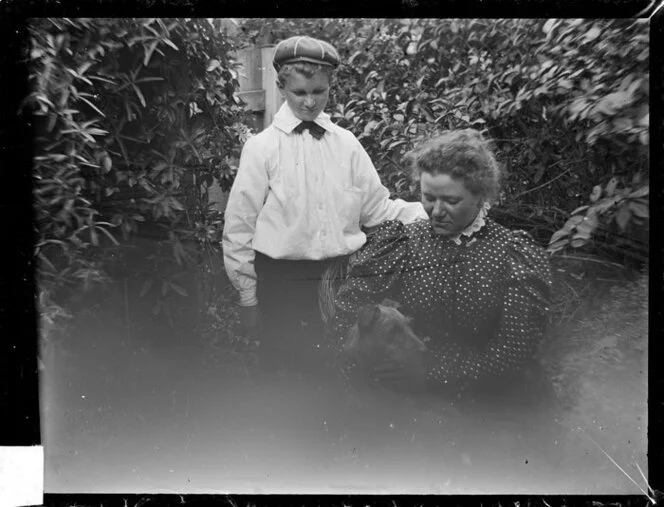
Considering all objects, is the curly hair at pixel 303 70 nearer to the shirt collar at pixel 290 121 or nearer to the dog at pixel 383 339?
the shirt collar at pixel 290 121

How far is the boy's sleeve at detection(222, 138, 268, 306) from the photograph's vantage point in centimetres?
328

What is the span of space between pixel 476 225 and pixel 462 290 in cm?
30

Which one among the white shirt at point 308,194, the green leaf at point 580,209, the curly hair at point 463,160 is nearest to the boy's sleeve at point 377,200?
the white shirt at point 308,194

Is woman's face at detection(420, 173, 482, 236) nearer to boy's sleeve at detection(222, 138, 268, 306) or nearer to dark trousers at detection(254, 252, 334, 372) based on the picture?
dark trousers at detection(254, 252, 334, 372)

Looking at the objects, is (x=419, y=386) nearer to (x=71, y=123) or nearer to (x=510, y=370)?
(x=510, y=370)

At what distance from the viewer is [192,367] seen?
3.37m

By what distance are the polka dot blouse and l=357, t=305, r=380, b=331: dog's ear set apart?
0.03 metres

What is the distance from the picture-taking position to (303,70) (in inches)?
128

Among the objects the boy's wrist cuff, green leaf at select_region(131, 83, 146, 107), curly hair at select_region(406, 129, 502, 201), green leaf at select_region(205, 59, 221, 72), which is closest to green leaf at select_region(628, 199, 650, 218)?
curly hair at select_region(406, 129, 502, 201)

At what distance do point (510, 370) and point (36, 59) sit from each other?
2.57 meters

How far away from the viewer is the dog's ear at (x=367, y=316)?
3.30 meters

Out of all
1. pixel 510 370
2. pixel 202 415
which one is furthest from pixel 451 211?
pixel 202 415

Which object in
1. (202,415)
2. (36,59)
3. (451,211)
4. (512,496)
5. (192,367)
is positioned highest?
(36,59)

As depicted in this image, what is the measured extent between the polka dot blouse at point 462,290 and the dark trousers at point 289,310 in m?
0.16
